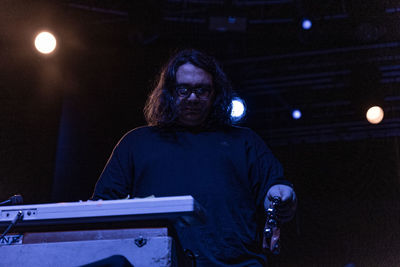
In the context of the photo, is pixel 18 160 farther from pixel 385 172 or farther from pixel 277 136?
pixel 385 172

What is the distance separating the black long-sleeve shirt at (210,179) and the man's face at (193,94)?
0.11 metres

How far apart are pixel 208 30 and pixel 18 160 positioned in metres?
2.43

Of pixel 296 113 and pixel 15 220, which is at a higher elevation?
pixel 296 113

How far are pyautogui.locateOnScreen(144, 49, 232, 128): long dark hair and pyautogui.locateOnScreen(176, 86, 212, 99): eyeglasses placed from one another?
58 mm

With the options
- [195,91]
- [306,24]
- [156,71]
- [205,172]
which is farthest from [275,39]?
[205,172]

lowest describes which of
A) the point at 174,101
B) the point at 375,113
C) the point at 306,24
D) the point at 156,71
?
the point at 375,113

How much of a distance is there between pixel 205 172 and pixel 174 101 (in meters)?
0.50

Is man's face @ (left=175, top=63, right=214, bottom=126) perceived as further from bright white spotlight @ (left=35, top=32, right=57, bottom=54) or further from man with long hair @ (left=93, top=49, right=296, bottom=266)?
bright white spotlight @ (left=35, top=32, right=57, bottom=54)

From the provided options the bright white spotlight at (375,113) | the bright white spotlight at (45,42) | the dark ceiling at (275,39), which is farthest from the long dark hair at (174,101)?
the bright white spotlight at (375,113)

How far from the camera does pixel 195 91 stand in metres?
2.11

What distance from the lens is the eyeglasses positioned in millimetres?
2104

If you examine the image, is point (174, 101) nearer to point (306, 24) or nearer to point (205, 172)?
point (205, 172)

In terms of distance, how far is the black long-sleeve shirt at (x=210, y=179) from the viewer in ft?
5.21

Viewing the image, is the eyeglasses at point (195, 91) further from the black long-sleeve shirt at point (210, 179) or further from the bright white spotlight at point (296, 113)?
the bright white spotlight at point (296, 113)
